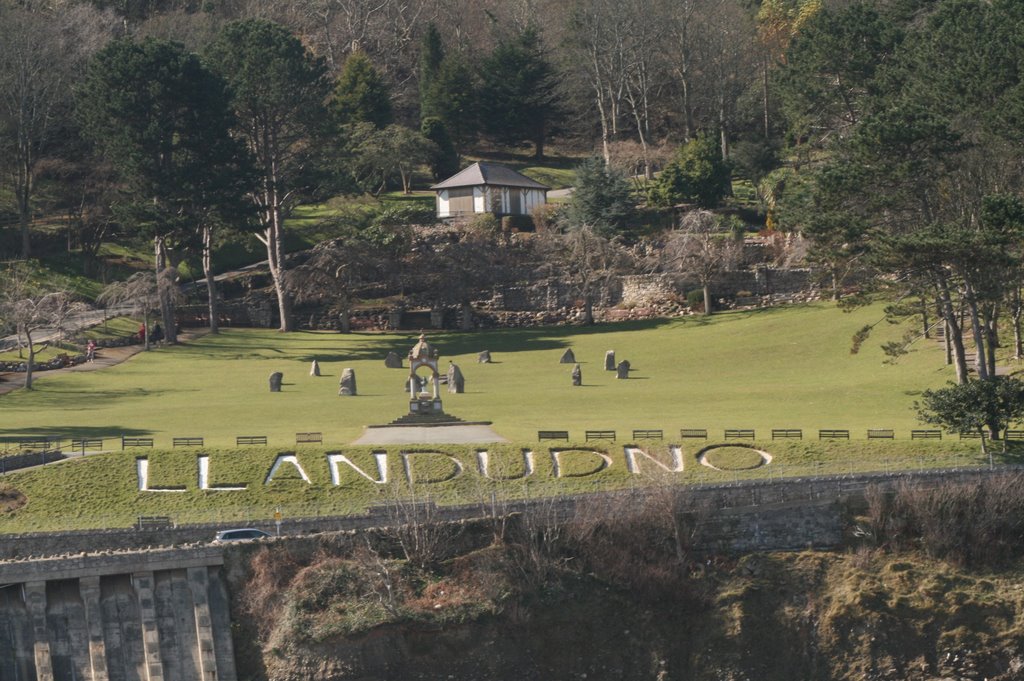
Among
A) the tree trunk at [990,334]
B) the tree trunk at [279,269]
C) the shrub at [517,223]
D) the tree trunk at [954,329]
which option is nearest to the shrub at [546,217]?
the shrub at [517,223]

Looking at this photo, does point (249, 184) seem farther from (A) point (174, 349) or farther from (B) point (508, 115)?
(B) point (508, 115)

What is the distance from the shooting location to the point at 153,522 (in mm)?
53938

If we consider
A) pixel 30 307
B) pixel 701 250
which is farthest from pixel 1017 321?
pixel 30 307

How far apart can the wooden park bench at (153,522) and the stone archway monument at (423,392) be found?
1591cm

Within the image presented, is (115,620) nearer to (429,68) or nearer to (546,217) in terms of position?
(546,217)

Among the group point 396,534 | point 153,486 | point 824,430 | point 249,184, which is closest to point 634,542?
point 396,534

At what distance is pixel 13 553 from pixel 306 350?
137 feet

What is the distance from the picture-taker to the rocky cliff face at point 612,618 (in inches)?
1964

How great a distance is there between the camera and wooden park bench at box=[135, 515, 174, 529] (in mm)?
53469

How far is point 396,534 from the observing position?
52844mm

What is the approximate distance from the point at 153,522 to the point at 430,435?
45.0ft

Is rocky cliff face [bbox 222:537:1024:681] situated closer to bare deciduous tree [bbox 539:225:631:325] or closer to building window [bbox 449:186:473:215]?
bare deciduous tree [bbox 539:225:631:325]

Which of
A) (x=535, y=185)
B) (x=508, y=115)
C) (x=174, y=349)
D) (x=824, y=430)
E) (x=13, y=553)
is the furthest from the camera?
(x=508, y=115)

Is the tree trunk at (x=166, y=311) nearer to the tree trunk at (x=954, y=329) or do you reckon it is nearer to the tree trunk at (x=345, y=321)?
the tree trunk at (x=345, y=321)
